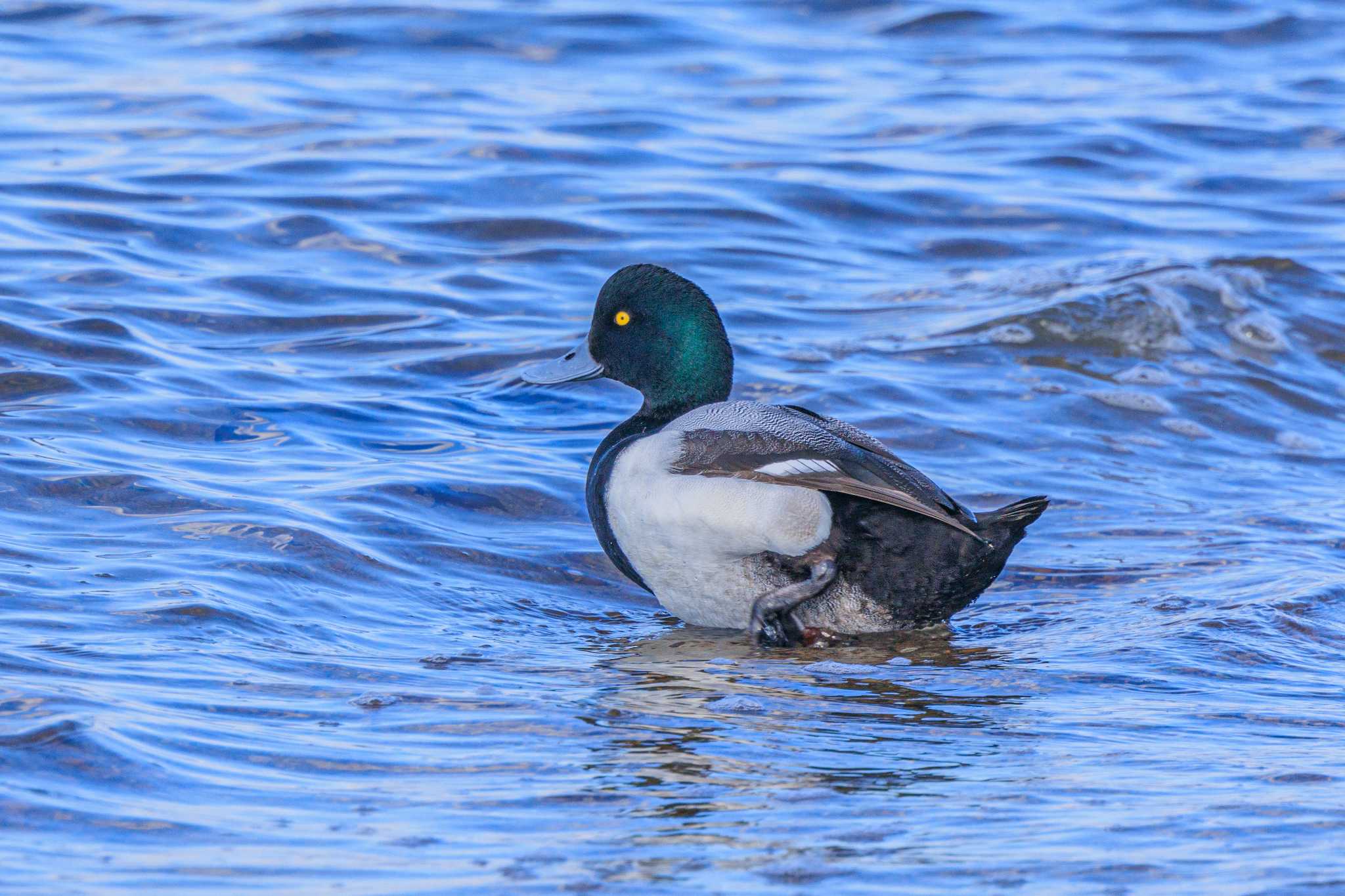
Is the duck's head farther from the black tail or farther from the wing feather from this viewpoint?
the black tail

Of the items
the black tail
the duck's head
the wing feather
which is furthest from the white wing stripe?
the duck's head

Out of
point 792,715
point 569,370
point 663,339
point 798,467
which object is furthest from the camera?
point 569,370

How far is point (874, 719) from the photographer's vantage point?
4102 millimetres

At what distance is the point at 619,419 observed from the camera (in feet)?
24.1

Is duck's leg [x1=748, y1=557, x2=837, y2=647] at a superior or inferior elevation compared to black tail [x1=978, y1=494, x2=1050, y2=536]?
inferior

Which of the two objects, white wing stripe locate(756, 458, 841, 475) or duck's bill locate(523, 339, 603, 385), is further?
duck's bill locate(523, 339, 603, 385)

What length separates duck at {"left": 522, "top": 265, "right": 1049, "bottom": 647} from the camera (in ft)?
15.8

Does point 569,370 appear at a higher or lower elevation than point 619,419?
higher

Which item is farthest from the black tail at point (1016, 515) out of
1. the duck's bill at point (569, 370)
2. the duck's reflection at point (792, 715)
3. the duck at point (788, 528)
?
the duck's bill at point (569, 370)

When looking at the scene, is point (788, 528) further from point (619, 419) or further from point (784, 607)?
point (619, 419)

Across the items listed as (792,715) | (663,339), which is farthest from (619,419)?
(792,715)

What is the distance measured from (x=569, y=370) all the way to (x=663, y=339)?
1.67 feet

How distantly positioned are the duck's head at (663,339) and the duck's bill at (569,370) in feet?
0.42

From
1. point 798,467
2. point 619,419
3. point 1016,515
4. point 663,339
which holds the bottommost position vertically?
point 619,419
